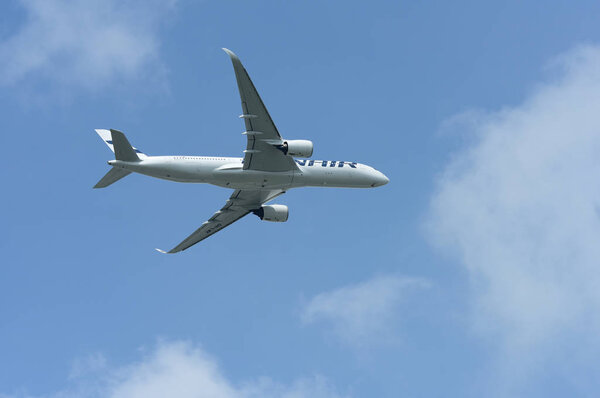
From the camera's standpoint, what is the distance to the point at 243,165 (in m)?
52.4

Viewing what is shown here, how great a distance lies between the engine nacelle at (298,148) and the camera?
170 feet

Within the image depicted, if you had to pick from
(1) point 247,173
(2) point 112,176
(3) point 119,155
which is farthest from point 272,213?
(3) point 119,155

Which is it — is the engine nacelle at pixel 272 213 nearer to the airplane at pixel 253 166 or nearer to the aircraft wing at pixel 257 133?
the airplane at pixel 253 166

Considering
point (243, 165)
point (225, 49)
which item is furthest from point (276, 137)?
point (225, 49)

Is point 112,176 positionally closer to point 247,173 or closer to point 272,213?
point 247,173

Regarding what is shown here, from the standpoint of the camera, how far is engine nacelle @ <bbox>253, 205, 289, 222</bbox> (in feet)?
197

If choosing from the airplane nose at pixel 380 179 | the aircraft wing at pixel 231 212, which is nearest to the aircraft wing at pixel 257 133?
the aircraft wing at pixel 231 212

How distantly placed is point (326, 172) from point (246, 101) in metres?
9.91

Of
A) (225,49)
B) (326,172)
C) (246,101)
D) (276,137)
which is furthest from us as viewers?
(326,172)

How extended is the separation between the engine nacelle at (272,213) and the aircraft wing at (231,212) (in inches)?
18.2

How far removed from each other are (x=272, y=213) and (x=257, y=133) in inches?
434

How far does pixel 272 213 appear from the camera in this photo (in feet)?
197

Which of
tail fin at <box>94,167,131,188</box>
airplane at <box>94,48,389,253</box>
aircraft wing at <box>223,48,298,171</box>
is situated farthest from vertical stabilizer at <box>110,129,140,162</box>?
aircraft wing at <box>223,48,298,171</box>

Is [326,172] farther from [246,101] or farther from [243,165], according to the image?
[246,101]
